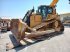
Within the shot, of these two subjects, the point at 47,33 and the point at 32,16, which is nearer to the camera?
the point at 47,33

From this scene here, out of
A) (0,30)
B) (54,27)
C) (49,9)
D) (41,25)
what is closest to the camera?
(41,25)

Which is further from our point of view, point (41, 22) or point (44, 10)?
point (44, 10)

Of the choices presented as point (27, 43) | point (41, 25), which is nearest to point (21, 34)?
point (27, 43)

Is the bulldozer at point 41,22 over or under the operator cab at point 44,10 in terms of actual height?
under

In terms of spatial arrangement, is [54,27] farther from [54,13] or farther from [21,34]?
[21,34]

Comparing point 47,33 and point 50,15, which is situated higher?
point 50,15

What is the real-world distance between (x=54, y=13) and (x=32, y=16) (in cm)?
201

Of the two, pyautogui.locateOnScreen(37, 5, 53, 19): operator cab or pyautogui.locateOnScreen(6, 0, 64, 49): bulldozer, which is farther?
pyautogui.locateOnScreen(37, 5, 53, 19): operator cab

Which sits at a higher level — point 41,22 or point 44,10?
point 44,10

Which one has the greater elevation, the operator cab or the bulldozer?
the operator cab

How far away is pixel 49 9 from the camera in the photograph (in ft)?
37.1

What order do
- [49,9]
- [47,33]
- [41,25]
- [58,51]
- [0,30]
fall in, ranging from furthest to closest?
[0,30] → [49,9] → [41,25] → [47,33] → [58,51]

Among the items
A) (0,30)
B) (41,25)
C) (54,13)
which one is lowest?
(0,30)

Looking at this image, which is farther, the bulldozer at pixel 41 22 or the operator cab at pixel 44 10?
the operator cab at pixel 44 10
